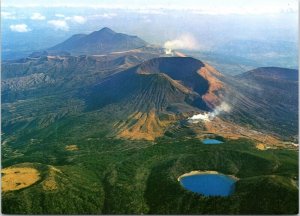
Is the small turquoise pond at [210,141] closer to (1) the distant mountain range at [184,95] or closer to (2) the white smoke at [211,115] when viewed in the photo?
(1) the distant mountain range at [184,95]

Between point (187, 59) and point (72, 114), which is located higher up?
point (187, 59)

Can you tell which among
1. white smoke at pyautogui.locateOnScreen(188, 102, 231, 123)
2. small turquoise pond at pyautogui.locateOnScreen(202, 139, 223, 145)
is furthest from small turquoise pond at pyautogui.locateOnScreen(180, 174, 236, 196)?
white smoke at pyautogui.locateOnScreen(188, 102, 231, 123)

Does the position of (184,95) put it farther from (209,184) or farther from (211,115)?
(209,184)

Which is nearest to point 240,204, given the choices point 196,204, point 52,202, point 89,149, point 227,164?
point 196,204

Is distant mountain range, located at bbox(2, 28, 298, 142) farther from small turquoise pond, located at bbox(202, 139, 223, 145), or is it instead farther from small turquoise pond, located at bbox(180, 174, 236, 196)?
small turquoise pond, located at bbox(180, 174, 236, 196)

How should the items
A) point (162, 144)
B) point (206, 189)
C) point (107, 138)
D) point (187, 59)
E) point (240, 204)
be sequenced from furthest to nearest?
point (187, 59) → point (107, 138) → point (162, 144) → point (206, 189) → point (240, 204)

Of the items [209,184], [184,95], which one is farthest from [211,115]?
[209,184]

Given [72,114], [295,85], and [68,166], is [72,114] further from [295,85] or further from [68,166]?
[295,85]
